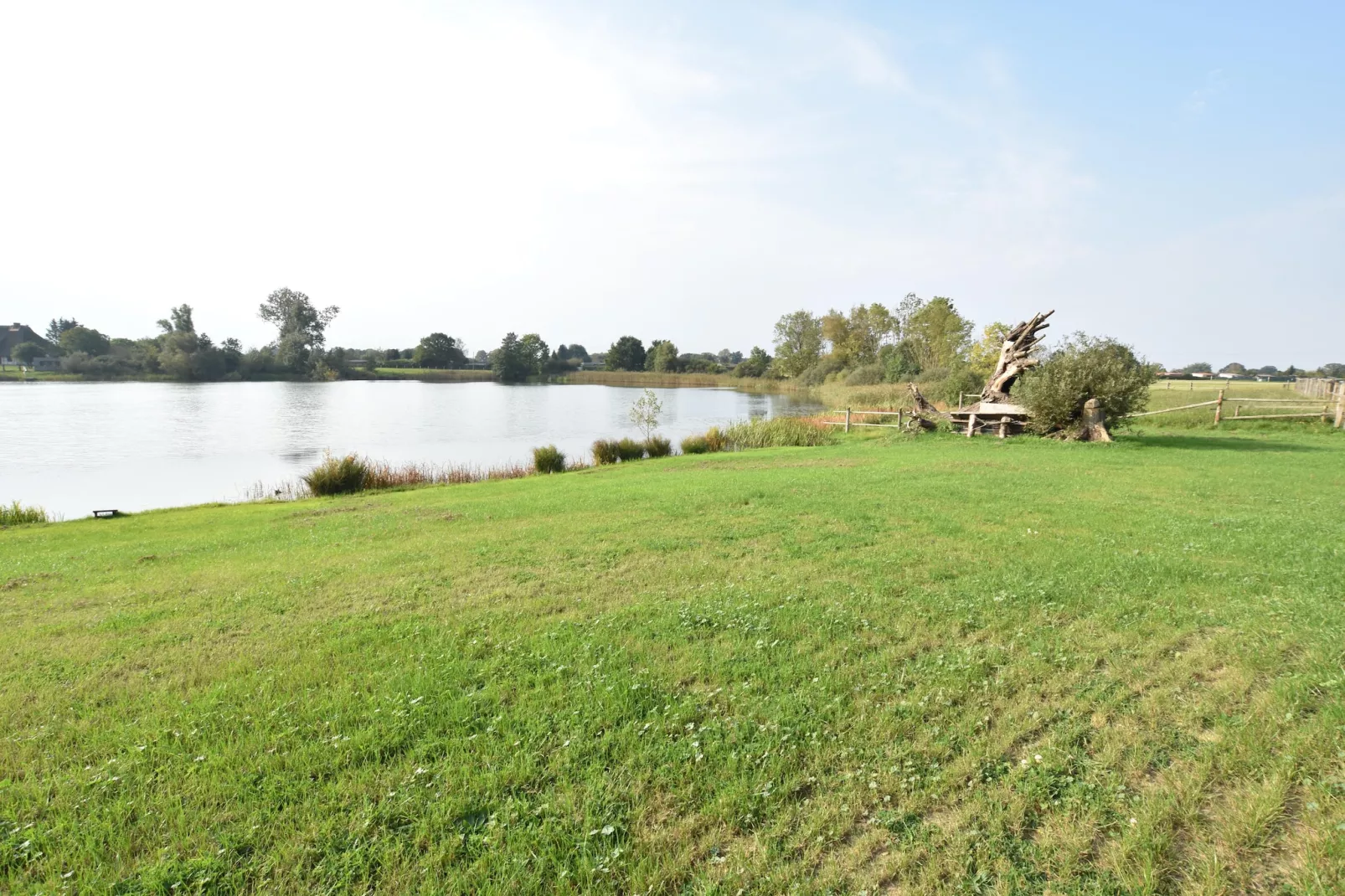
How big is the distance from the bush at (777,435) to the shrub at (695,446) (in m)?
1.71

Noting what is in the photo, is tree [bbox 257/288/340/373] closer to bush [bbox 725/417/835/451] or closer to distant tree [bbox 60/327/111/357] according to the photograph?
distant tree [bbox 60/327/111/357]

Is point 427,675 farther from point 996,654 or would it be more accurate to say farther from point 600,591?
point 996,654

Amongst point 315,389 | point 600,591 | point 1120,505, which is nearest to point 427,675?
point 600,591

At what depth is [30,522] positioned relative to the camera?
14789 millimetres

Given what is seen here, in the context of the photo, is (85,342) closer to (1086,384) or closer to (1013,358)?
(1013,358)

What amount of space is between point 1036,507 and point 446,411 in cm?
4512

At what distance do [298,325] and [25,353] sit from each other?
122 feet

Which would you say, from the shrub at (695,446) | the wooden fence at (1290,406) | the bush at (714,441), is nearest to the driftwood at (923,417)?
the wooden fence at (1290,406)

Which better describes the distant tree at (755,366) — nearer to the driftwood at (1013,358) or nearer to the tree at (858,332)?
the tree at (858,332)

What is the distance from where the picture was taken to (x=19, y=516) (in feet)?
49.3

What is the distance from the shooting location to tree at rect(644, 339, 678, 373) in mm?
112688

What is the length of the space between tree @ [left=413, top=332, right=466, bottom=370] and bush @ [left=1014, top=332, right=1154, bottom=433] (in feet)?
362

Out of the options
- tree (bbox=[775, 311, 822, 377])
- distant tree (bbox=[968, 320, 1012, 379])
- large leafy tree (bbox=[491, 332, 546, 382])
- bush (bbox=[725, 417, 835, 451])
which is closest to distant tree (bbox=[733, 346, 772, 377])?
tree (bbox=[775, 311, 822, 377])

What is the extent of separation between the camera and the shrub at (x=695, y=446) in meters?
25.5
